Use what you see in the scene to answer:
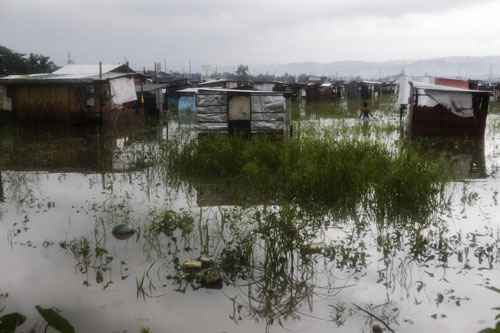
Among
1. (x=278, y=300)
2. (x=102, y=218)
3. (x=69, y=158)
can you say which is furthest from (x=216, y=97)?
(x=278, y=300)

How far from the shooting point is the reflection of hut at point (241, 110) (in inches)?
472

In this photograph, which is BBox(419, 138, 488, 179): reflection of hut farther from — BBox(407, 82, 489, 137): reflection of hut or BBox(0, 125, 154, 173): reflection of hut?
BBox(0, 125, 154, 173): reflection of hut

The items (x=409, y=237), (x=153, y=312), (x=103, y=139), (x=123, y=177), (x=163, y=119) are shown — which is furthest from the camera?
(x=163, y=119)

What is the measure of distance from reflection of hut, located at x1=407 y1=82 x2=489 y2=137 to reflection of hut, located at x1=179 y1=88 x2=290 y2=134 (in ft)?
18.0

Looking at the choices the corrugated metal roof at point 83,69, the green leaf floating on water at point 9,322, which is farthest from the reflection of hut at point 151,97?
the green leaf floating on water at point 9,322

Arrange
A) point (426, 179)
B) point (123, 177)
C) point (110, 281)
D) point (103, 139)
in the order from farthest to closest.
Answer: point (103, 139), point (123, 177), point (426, 179), point (110, 281)

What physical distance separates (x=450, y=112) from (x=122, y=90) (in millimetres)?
12341

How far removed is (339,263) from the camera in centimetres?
518

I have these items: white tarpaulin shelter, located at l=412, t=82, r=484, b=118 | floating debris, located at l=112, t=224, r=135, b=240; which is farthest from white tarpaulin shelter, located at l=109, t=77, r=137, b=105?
floating debris, located at l=112, t=224, r=135, b=240

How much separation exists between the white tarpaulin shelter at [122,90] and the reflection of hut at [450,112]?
10874 mm

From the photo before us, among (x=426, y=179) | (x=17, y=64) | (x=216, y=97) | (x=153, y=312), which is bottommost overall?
(x=153, y=312)

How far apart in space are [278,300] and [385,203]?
10.1 ft

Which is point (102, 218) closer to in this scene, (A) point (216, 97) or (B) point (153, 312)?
(B) point (153, 312)

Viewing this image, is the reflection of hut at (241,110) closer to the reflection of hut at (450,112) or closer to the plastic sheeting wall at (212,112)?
the plastic sheeting wall at (212,112)
